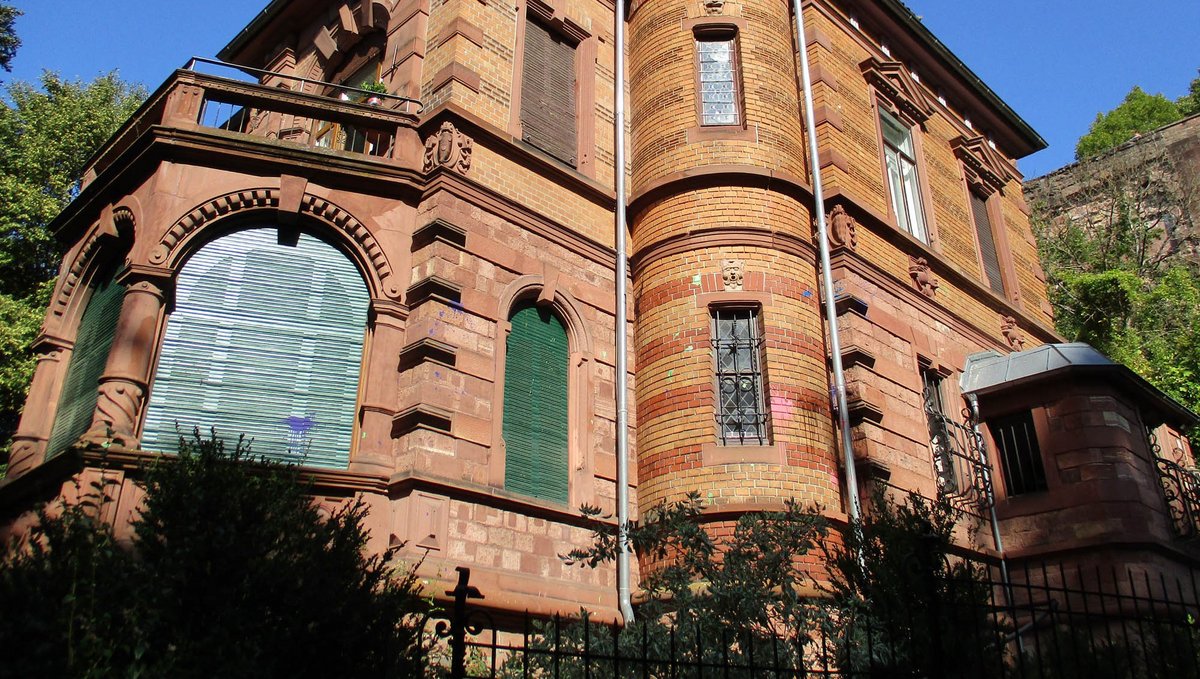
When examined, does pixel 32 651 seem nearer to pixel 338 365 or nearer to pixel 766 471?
pixel 338 365

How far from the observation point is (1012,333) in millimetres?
18344

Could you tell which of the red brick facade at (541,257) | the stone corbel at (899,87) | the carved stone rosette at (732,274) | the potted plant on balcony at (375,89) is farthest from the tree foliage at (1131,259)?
the potted plant on balcony at (375,89)

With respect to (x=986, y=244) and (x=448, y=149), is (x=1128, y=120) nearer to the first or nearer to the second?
(x=986, y=244)

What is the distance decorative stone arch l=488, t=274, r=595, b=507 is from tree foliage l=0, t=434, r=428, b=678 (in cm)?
474

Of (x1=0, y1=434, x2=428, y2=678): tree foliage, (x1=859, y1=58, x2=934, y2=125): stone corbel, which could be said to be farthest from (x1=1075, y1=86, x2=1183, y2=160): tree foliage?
(x1=0, y1=434, x2=428, y2=678): tree foliage

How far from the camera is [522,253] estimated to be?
1277cm

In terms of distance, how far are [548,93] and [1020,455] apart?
30.3 ft

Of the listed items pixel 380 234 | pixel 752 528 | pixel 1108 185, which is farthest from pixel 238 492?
pixel 1108 185

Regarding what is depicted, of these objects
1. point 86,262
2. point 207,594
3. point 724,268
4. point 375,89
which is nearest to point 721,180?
point 724,268

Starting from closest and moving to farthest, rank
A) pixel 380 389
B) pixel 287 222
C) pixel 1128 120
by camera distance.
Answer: pixel 380 389 → pixel 287 222 → pixel 1128 120

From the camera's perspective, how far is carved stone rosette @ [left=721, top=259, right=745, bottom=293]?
1321 cm

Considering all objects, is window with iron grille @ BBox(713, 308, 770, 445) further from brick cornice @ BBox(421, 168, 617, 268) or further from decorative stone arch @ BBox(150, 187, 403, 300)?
decorative stone arch @ BBox(150, 187, 403, 300)

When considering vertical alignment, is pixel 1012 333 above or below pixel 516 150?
below

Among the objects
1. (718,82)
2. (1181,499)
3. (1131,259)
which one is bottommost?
(1181,499)
